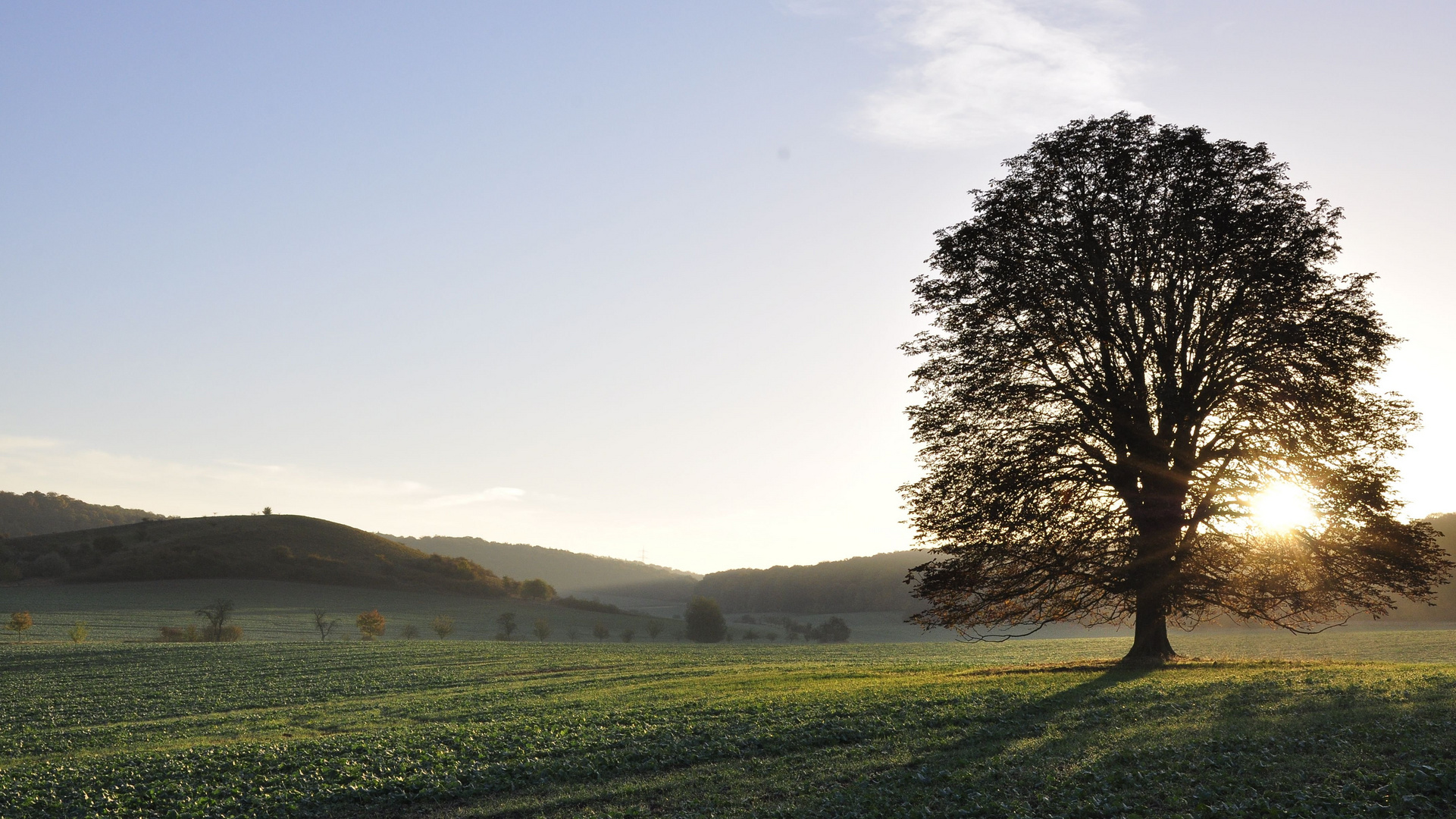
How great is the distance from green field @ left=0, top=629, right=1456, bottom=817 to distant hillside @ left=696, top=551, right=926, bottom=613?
133 meters

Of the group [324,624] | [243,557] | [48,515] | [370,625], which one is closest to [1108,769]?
[370,625]

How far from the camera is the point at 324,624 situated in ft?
300

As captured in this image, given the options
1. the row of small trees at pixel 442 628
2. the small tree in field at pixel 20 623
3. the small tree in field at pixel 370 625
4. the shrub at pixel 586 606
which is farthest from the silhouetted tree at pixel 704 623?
the small tree in field at pixel 20 623

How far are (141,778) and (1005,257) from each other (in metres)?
25.6

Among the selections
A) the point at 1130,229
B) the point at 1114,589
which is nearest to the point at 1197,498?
the point at 1114,589

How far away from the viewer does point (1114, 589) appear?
24.1 m

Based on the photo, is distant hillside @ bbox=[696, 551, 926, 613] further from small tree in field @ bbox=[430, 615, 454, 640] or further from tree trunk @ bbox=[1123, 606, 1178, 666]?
tree trunk @ bbox=[1123, 606, 1178, 666]

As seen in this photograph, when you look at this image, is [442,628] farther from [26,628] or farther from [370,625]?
[26,628]

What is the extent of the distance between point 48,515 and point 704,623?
161 metres

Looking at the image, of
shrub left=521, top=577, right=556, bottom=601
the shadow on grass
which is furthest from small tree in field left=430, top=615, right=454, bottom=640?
the shadow on grass

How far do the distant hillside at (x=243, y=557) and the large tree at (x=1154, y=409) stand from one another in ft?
403

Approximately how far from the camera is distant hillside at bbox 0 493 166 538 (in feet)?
561

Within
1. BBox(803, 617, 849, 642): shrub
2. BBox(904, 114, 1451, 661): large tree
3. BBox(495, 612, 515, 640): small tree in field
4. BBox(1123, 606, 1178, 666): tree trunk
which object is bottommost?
BBox(803, 617, 849, 642): shrub

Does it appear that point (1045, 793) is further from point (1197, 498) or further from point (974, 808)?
point (1197, 498)
